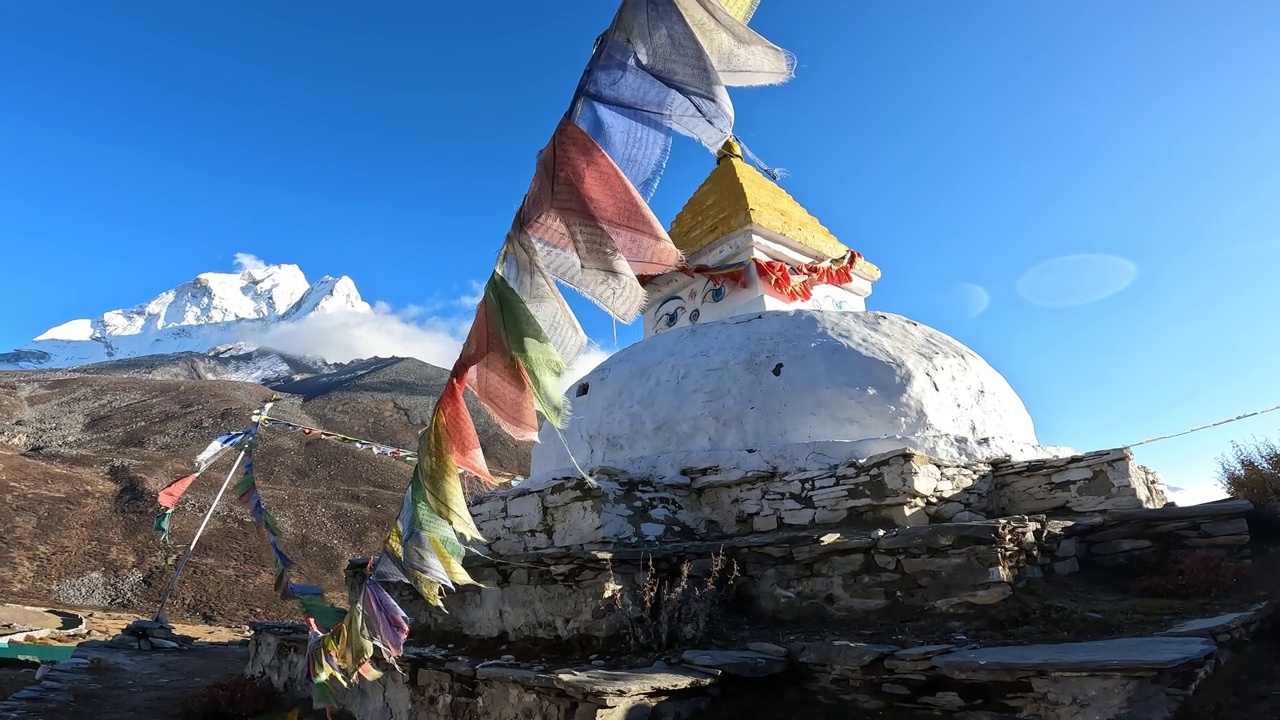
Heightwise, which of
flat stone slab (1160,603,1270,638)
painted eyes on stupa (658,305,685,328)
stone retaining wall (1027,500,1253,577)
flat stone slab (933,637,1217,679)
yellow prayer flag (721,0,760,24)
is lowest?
flat stone slab (933,637,1217,679)

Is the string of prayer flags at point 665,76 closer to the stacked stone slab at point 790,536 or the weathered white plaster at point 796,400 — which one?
the stacked stone slab at point 790,536

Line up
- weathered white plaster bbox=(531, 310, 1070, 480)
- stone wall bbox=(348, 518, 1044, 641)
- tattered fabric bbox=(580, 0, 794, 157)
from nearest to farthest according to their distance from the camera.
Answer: tattered fabric bbox=(580, 0, 794, 157) < stone wall bbox=(348, 518, 1044, 641) < weathered white plaster bbox=(531, 310, 1070, 480)

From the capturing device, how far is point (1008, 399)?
23.0 ft

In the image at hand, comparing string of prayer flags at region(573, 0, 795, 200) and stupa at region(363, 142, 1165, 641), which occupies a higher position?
string of prayer flags at region(573, 0, 795, 200)

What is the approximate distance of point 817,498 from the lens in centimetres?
557

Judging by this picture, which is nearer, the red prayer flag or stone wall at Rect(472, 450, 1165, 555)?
stone wall at Rect(472, 450, 1165, 555)

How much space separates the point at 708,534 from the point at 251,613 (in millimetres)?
14863

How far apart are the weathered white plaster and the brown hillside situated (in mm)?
13973

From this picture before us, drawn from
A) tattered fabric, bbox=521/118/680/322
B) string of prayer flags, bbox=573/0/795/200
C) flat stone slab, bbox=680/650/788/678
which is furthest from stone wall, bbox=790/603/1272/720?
string of prayer flags, bbox=573/0/795/200

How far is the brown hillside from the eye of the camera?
16.8 m

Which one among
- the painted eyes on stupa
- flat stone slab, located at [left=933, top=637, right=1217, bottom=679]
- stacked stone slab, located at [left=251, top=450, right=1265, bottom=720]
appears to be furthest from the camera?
the painted eyes on stupa

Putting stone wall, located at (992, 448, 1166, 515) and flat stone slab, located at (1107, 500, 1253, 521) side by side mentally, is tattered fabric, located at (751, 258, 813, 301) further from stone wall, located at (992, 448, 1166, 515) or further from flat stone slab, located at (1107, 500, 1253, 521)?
flat stone slab, located at (1107, 500, 1253, 521)

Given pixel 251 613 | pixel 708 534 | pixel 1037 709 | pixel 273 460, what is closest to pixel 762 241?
pixel 708 534

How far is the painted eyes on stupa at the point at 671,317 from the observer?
9.27 m
